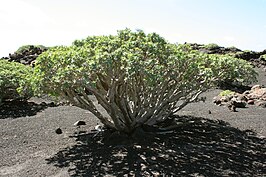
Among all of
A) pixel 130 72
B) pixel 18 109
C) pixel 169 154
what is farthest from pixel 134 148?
pixel 18 109

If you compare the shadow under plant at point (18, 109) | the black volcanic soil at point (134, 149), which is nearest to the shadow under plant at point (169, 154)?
the black volcanic soil at point (134, 149)

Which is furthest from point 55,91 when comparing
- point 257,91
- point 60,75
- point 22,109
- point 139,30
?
point 257,91

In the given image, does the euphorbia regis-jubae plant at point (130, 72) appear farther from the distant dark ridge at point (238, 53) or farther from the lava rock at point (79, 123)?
the distant dark ridge at point (238, 53)

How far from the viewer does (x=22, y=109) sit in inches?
504

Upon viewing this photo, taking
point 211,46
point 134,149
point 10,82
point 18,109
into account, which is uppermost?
point 211,46

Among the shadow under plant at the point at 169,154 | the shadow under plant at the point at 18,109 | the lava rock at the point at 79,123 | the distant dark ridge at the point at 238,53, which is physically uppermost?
the distant dark ridge at the point at 238,53

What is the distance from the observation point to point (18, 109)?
504 inches

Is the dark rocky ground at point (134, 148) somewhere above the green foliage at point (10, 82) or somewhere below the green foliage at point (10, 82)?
below

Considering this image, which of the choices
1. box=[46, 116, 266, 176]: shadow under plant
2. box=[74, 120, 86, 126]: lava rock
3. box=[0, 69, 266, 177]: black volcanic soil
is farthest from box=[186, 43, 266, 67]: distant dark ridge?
box=[46, 116, 266, 176]: shadow under plant

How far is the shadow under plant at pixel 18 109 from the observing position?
11.9 meters

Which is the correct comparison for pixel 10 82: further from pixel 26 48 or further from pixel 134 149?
pixel 26 48

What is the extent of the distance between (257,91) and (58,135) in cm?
952

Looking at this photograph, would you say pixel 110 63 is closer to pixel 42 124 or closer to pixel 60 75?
pixel 60 75

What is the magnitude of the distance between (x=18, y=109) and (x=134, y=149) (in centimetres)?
681
